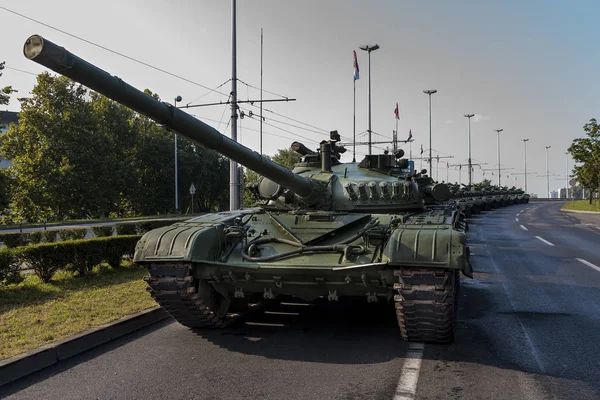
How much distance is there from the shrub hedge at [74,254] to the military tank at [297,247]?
3.98 metres

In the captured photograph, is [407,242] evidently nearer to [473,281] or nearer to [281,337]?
[281,337]

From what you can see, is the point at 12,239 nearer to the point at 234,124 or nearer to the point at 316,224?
the point at 234,124

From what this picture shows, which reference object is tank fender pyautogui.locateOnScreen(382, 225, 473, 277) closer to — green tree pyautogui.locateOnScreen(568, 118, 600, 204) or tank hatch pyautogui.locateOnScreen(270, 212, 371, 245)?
tank hatch pyautogui.locateOnScreen(270, 212, 371, 245)

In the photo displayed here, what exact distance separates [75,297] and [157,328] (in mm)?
2161

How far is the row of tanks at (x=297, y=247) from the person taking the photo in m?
5.62

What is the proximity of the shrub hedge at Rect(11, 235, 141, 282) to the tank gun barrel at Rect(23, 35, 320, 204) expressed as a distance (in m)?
5.46

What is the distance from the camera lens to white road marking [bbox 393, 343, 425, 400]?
4758 mm

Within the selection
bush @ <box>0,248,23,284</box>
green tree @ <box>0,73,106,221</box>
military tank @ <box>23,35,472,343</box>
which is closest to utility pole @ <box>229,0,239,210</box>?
bush @ <box>0,248,23,284</box>

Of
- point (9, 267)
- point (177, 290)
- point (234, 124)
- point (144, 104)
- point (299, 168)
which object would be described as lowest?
point (9, 267)

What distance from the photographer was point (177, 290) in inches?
253

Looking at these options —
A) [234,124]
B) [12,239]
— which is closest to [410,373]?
[12,239]

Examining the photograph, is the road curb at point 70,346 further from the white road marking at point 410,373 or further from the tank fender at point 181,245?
the white road marking at point 410,373

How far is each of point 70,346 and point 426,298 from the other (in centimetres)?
417

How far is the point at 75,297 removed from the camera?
868cm
